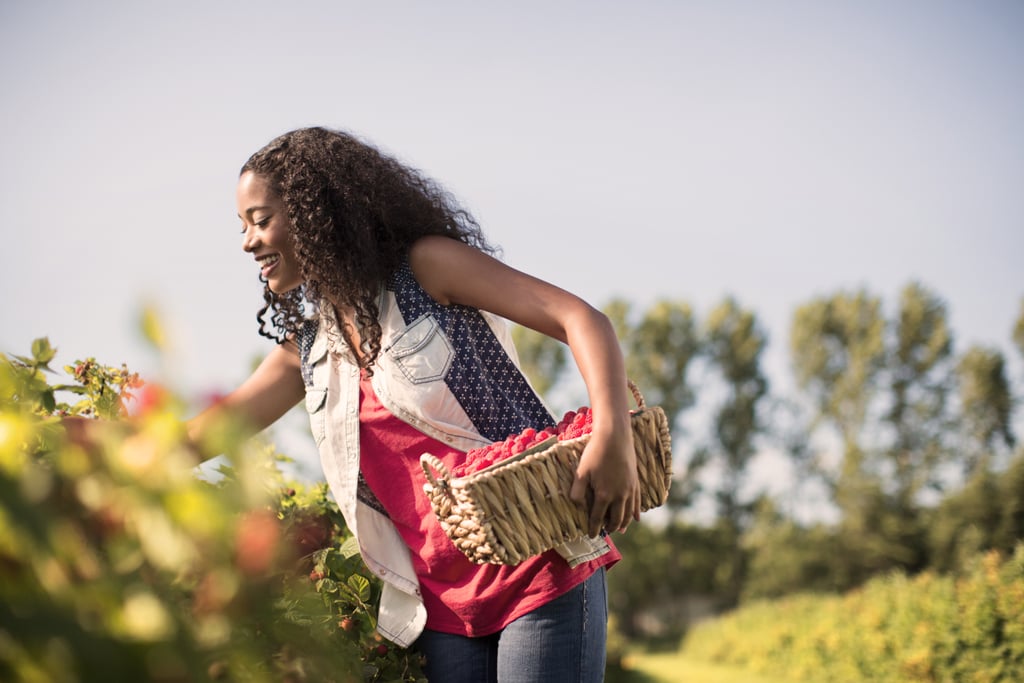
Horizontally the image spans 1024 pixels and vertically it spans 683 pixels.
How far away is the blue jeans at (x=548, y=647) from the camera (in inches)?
71.0

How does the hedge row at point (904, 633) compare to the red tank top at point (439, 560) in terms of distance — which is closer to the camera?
the red tank top at point (439, 560)

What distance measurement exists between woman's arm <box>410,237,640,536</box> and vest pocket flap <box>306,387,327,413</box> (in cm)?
41

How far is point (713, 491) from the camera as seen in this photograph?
32.2 metres

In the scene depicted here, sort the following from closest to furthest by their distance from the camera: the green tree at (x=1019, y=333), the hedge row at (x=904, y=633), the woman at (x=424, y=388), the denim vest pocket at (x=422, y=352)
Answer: the woman at (x=424, y=388) → the denim vest pocket at (x=422, y=352) → the hedge row at (x=904, y=633) → the green tree at (x=1019, y=333)

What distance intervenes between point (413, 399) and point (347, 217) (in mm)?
542

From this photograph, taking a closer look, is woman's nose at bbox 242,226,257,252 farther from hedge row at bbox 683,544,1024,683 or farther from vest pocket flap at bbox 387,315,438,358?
hedge row at bbox 683,544,1024,683

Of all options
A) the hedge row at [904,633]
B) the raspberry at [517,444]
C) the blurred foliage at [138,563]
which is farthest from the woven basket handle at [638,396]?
the hedge row at [904,633]

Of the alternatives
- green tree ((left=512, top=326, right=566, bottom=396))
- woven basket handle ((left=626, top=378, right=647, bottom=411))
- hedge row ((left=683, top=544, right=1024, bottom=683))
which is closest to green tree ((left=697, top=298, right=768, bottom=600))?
green tree ((left=512, top=326, right=566, bottom=396))

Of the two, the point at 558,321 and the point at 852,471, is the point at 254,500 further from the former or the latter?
the point at 852,471

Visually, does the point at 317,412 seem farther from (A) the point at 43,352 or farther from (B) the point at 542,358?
(B) the point at 542,358

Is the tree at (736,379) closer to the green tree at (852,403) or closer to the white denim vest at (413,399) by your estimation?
the green tree at (852,403)

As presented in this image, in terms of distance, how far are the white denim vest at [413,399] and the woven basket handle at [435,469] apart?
234mm

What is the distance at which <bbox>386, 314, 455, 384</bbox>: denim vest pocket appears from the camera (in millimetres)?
1943

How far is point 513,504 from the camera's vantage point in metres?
1.62
